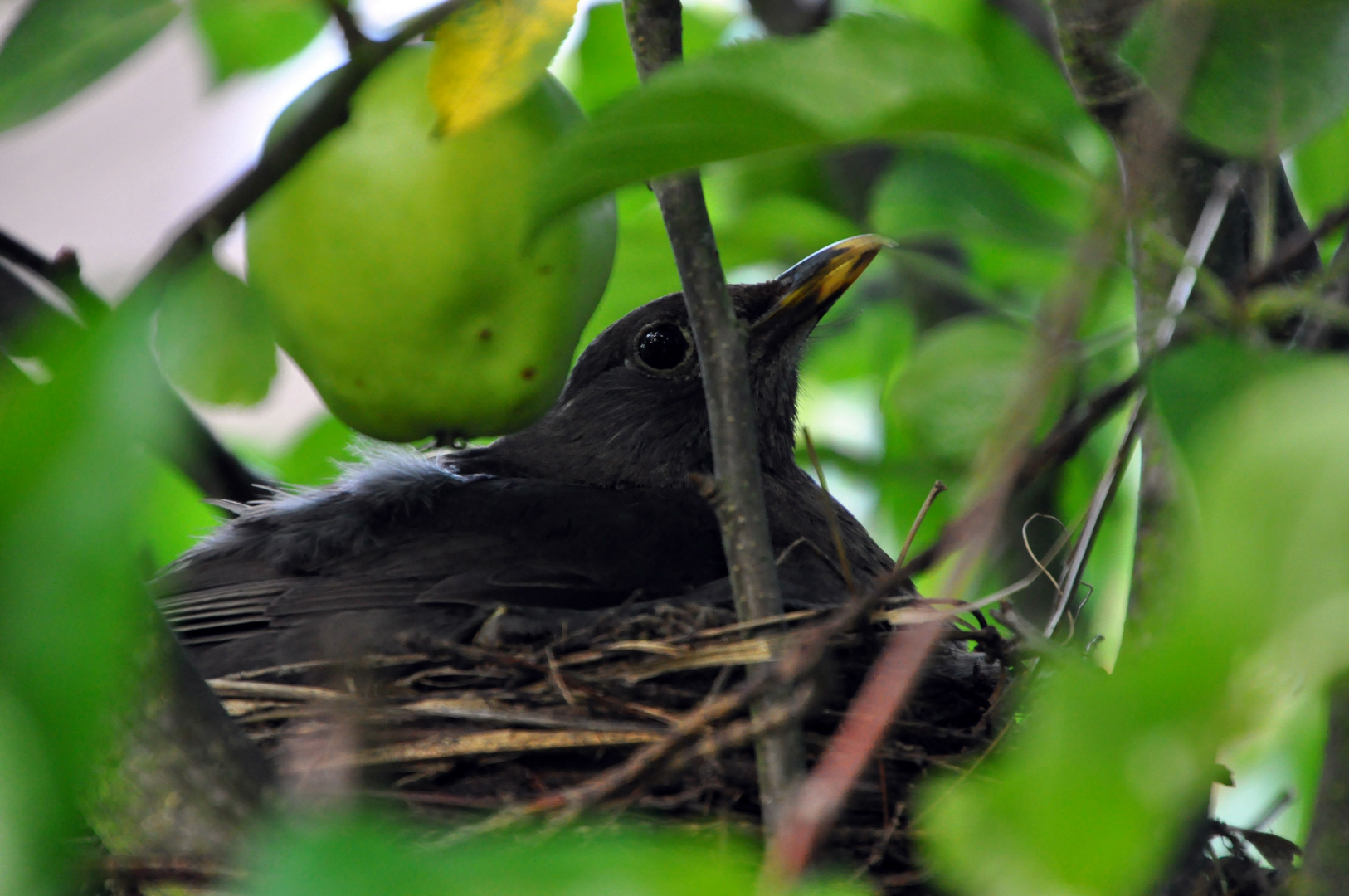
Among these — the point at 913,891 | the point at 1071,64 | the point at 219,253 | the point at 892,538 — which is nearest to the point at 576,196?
the point at 219,253

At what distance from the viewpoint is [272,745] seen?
1773 mm

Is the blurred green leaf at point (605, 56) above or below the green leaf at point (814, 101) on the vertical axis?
above

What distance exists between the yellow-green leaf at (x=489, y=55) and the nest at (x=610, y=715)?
679 mm

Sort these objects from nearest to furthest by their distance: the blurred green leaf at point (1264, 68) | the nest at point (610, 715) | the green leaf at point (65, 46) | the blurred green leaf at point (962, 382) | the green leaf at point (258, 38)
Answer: the blurred green leaf at point (1264, 68) → the green leaf at point (65, 46) → the nest at point (610, 715) → the blurred green leaf at point (962, 382) → the green leaf at point (258, 38)

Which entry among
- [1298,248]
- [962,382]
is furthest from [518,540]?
[1298,248]

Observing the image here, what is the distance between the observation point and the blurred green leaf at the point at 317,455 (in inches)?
104

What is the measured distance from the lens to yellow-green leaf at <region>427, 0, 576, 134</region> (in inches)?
40.4

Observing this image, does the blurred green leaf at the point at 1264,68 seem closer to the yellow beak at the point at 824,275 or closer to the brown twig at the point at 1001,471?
the brown twig at the point at 1001,471

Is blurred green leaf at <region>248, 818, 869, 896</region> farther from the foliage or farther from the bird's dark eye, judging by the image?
the bird's dark eye

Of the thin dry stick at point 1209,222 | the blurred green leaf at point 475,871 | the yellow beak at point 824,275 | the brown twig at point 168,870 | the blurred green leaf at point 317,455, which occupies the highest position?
the yellow beak at point 824,275

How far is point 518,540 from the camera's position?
211 cm

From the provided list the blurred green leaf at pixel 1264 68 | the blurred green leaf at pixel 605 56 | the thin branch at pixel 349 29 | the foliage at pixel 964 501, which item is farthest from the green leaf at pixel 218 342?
the blurred green leaf at pixel 605 56

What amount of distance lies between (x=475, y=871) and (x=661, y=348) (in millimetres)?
2143

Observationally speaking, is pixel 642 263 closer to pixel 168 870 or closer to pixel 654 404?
pixel 654 404
